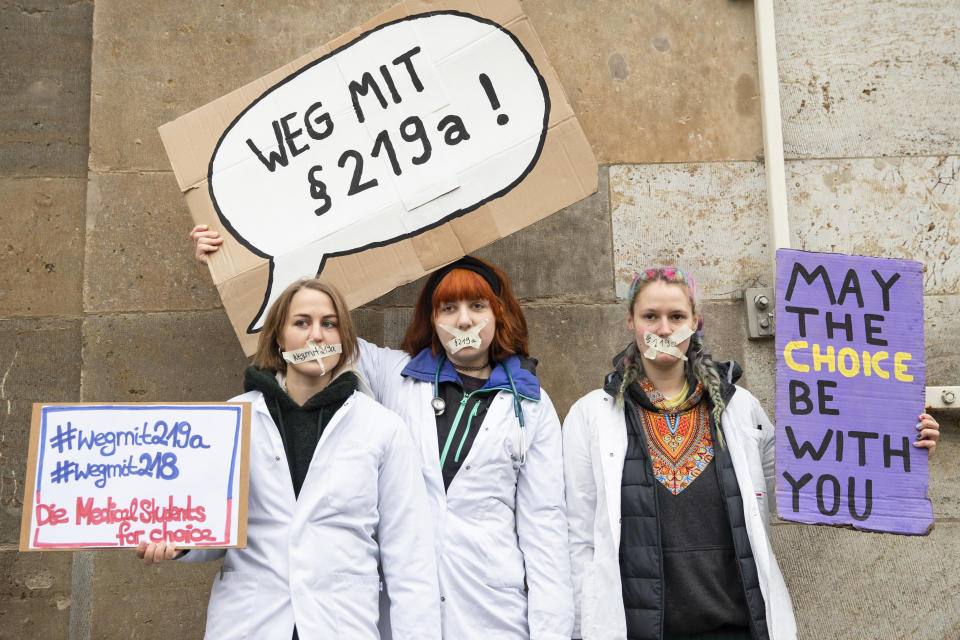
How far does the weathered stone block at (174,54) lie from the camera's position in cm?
385

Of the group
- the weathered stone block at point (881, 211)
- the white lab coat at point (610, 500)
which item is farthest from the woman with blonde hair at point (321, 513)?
the weathered stone block at point (881, 211)

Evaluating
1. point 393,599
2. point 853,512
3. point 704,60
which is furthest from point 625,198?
point 393,599

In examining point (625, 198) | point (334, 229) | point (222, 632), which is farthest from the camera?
point (625, 198)

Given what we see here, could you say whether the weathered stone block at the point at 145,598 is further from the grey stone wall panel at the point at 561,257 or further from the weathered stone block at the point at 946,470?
the weathered stone block at the point at 946,470

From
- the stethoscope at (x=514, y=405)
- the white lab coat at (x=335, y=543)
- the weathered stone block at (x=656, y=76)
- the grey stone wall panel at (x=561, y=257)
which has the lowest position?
the white lab coat at (x=335, y=543)

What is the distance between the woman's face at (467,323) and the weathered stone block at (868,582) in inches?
68.7

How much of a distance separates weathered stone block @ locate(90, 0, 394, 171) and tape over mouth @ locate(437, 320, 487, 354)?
1841 millimetres

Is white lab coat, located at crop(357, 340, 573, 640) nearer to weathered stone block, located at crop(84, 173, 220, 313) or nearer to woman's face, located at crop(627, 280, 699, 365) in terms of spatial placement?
woman's face, located at crop(627, 280, 699, 365)

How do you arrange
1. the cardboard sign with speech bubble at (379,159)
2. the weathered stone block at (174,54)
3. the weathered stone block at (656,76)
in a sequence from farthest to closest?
the weathered stone block at (656,76)
the weathered stone block at (174,54)
the cardboard sign with speech bubble at (379,159)

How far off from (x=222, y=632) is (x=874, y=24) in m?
3.93

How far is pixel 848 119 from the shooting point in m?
4.00

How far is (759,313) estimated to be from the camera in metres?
3.84

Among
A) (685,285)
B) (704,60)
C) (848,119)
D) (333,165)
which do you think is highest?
(704,60)

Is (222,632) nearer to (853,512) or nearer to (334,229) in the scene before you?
(334,229)
